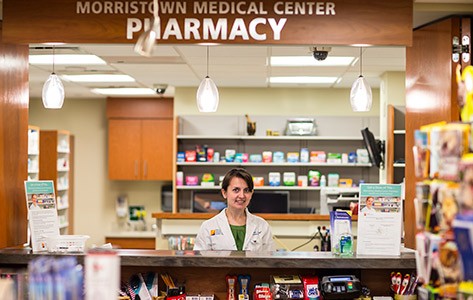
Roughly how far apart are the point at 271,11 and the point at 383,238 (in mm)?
1538

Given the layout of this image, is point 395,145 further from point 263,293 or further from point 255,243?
point 263,293

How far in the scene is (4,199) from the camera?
465 centimetres

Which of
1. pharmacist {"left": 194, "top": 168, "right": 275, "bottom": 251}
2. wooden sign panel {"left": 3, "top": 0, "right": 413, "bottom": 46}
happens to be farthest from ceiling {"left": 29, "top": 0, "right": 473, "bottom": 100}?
pharmacist {"left": 194, "top": 168, "right": 275, "bottom": 251}

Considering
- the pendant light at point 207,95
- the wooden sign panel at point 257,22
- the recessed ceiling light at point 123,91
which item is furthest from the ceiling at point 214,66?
the wooden sign panel at point 257,22

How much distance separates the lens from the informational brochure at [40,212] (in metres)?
4.44

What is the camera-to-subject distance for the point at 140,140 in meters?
11.8

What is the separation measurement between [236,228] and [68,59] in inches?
151

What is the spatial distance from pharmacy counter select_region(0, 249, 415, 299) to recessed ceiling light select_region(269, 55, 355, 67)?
3435mm

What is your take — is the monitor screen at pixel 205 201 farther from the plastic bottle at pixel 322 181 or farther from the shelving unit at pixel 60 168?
the shelving unit at pixel 60 168

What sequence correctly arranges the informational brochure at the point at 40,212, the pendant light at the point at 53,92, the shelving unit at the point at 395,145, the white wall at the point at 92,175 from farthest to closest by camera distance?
1. the white wall at the point at 92,175
2. the shelving unit at the point at 395,145
3. the pendant light at the point at 53,92
4. the informational brochure at the point at 40,212

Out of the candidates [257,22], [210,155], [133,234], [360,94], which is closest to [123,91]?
[210,155]

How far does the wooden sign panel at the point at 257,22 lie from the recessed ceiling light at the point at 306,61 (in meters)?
3.23

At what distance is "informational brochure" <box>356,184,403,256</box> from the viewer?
411 centimetres

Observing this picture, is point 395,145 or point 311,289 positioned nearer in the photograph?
point 311,289
